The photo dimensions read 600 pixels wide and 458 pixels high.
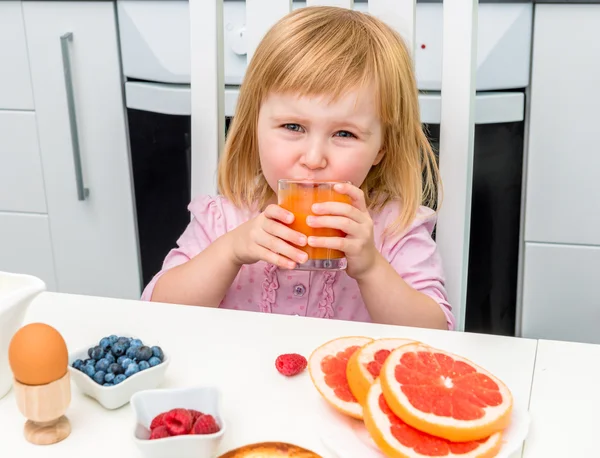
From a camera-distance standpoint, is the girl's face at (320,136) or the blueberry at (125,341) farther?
the girl's face at (320,136)

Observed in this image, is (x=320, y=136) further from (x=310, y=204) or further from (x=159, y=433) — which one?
(x=159, y=433)

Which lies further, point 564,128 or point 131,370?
point 564,128

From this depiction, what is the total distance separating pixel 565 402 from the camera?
735 millimetres

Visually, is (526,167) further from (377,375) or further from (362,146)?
(377,375)

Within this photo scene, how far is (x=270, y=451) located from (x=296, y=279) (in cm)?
60

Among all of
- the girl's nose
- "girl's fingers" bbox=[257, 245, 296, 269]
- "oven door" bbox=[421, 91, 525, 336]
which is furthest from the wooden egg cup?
"oven door" bbox=[421, 91, 525, 336]

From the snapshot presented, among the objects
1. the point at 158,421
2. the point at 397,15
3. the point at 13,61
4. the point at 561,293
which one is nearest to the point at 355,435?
the point at 158,421

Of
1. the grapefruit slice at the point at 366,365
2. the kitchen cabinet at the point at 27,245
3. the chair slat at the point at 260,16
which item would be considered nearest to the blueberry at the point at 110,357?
the grapefruit slice at the point at 366,365

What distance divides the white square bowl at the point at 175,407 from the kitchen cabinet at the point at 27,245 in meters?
1.56

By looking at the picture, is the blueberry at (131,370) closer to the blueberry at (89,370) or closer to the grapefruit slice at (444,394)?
the blueberry at (89,370)

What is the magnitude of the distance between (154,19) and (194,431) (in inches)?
54.5

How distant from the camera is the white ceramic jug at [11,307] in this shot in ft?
2.28

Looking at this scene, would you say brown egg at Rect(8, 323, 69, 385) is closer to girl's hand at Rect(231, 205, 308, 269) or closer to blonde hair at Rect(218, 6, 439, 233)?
girl's hand at Rect(231, 205, 308, 269)

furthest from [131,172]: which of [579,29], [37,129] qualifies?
[579,29]
